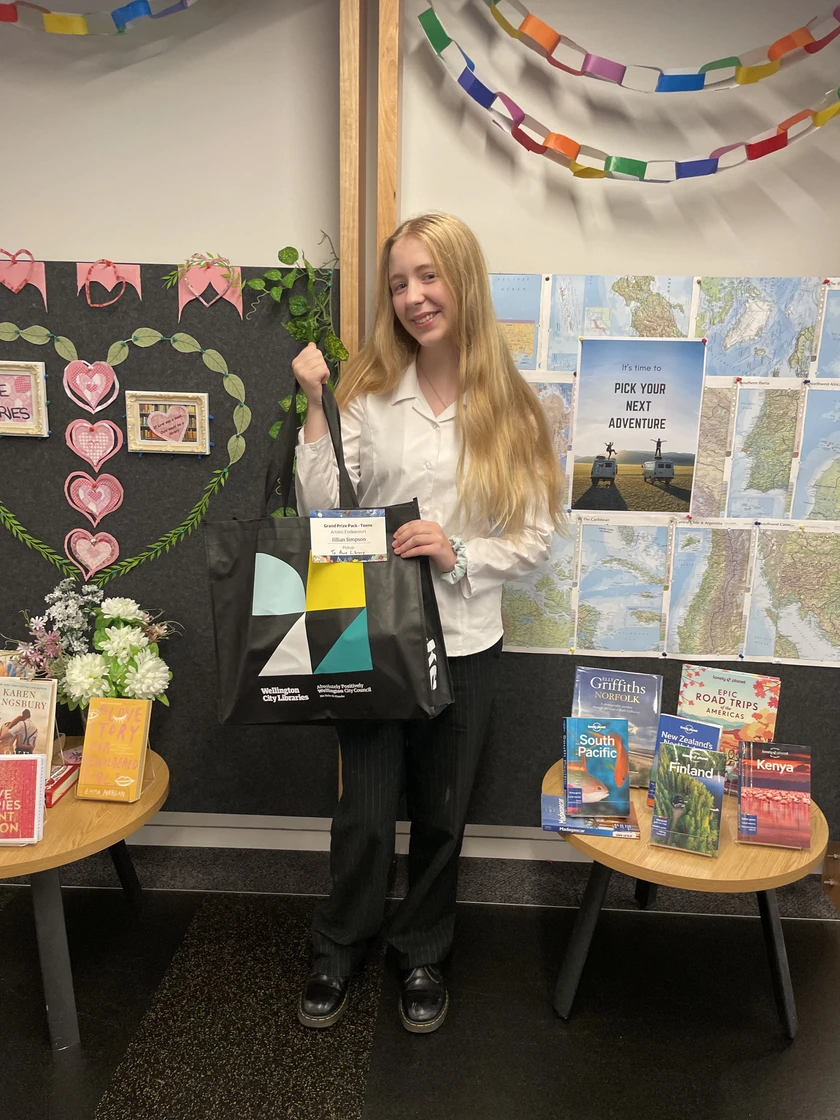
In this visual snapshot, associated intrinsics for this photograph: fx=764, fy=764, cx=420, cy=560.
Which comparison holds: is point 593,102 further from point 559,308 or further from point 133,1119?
Result: point 133,1119

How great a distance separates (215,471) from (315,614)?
2.05 ft

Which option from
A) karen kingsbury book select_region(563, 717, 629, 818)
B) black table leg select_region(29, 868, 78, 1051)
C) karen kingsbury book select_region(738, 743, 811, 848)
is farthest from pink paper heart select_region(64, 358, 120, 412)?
karen kingsbury book select_region(738, 743, 811, 848)

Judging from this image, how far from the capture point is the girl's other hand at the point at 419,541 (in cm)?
135

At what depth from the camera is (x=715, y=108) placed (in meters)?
1.74

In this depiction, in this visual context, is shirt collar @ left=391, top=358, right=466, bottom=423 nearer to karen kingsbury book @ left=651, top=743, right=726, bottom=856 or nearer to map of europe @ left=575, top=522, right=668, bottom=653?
map of europe @ left=575, top=522, right=668, bottom=653

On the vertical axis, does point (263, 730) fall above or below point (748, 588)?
below

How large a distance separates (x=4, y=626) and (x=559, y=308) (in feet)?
5.07

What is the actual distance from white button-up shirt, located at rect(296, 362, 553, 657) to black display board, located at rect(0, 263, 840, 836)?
350 millimetres

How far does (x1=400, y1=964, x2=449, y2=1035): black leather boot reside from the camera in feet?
5.23

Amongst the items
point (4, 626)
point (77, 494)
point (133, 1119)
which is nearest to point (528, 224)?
point (77, 494)

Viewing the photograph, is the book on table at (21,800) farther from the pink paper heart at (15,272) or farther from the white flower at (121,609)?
the pink paper heart at (15,272)

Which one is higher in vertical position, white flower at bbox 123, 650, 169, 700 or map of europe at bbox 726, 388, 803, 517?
map of europe at bbox 726, 388, 803, 517

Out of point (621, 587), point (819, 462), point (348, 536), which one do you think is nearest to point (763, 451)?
point (819, 462)

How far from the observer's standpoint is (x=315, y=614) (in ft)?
4.44
